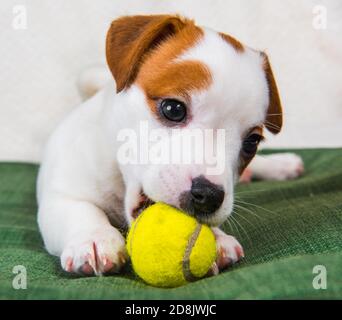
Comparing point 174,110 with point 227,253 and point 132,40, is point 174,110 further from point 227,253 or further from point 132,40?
point 227,253

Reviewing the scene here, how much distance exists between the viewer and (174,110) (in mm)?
1516

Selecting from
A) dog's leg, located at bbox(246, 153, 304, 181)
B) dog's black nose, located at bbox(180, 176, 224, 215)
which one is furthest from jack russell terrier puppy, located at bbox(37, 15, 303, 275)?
dog's leg, located at bbox(246, 153, 304, 181)

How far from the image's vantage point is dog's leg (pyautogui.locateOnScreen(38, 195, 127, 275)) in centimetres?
140

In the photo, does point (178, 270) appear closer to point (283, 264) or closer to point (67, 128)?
point (283, 264)

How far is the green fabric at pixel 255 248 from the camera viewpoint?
44.8 inches

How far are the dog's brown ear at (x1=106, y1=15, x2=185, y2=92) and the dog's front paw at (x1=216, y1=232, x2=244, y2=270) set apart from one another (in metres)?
0.50

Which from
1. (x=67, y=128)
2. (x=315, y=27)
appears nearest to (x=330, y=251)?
(x=67, y=128)

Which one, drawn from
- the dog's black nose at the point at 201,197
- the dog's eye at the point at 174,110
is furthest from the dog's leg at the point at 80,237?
the dog's eye at the point at 174,110

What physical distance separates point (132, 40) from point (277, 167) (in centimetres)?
120

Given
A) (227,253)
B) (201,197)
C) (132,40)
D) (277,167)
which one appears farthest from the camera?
(277,167)

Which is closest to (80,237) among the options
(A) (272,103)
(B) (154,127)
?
(B) (154,127)

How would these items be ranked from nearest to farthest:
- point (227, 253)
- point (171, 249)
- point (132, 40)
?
point (171, 249)
point (227, 253)
point (132, 40)

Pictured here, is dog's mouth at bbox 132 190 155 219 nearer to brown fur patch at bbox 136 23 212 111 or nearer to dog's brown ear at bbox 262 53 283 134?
brown fur patch at bbox 136 23 212 111

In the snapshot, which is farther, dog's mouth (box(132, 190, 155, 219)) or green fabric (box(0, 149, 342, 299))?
dog's mouth (box(132, 190, 155, 219))
